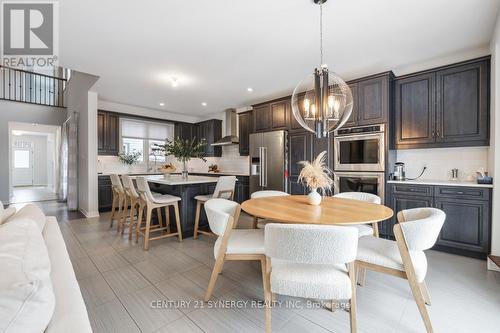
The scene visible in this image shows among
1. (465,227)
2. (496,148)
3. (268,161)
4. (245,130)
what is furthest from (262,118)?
(465,227)

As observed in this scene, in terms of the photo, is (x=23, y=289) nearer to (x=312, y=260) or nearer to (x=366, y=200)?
(x=312, y=260)

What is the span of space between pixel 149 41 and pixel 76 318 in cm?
288

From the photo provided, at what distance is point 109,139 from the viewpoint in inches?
216

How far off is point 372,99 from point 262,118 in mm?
2192

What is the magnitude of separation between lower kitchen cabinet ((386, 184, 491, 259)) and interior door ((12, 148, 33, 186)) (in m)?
14.1

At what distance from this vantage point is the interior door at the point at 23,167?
10094 millimetres

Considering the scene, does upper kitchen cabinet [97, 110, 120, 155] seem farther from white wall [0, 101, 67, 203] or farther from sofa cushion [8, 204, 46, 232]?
sofa cushion [8, 204, 46, 232]

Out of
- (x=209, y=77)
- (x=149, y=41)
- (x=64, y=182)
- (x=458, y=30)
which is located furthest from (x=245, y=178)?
(x=64, y=182)

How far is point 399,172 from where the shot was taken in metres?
3.46

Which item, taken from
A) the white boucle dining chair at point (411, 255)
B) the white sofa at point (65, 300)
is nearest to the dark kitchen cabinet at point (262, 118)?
the white boucle dining chair at point (411, 255)

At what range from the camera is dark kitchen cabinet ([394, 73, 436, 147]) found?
3.15 meters

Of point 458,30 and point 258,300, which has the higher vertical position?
point 458,30

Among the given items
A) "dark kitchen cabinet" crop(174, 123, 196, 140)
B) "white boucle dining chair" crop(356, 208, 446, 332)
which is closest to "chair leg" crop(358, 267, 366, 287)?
"white boucle dining chair" crop(356, 208, 446, 332)

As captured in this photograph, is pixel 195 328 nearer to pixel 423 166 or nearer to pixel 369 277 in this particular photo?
pixel 369 277
